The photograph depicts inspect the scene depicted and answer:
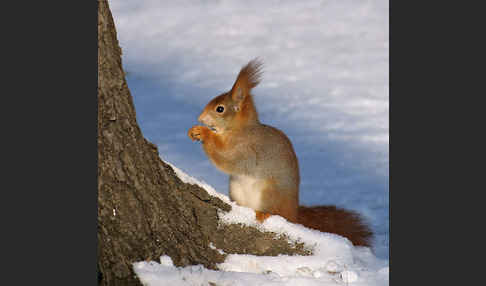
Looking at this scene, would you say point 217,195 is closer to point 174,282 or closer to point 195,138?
point 195,138

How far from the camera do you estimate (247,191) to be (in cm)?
291

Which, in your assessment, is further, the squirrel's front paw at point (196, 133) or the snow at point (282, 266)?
the squirrel's front paw at point (196, 133)

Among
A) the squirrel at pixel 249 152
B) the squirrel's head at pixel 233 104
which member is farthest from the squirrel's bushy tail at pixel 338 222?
the squirrel's head at pixel 233 104

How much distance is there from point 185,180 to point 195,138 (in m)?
0.35

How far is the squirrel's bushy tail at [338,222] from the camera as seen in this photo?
3023mm

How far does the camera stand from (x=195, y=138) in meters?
2.89

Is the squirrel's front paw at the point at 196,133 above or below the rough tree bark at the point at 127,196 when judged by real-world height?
above

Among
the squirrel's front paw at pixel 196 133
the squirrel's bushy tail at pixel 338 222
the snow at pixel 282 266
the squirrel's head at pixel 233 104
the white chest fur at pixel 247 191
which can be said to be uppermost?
the squirrel's head at pixel 233 104

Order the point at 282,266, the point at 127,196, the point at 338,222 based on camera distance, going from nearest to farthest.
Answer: the point at 127,196
the point at 282,266
the point at 338,222

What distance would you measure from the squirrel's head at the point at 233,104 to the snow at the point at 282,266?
335 mm

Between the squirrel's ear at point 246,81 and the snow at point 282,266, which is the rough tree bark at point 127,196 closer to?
the snow at point 282,266

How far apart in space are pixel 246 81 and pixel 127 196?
1107 mm

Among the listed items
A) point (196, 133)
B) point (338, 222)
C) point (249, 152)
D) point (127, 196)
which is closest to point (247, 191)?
point (249, 152)

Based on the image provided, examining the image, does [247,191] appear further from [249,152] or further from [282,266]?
[282,266]
